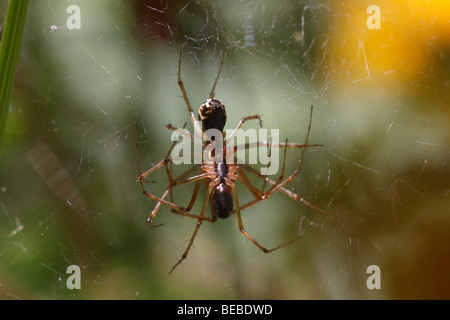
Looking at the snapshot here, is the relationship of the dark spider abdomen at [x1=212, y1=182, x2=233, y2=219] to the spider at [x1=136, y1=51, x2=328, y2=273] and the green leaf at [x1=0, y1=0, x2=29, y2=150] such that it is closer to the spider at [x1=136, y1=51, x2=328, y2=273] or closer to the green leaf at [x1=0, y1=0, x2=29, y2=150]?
the spider at [x1=136, y1=51, x2=328, y2=273]

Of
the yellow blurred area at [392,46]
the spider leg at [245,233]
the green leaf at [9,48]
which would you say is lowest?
the spider leg at [245,233]

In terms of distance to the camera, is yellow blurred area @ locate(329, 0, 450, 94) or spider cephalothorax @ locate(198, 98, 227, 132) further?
yellow blurred area @ locate(329, 0, 450, 94)

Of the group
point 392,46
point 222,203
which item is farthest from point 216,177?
point 392,46

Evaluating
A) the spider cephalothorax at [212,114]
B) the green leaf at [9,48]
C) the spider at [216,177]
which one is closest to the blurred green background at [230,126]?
the spider at [216,177]

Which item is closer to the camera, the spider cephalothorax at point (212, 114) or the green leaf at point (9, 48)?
the green leaf at point (9, 48)

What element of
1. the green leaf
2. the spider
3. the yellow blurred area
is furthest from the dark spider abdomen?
the green leaf

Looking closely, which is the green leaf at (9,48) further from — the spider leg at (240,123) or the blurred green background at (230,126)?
the spider leg at (240,123)

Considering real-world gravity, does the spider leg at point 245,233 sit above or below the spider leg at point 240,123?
below
